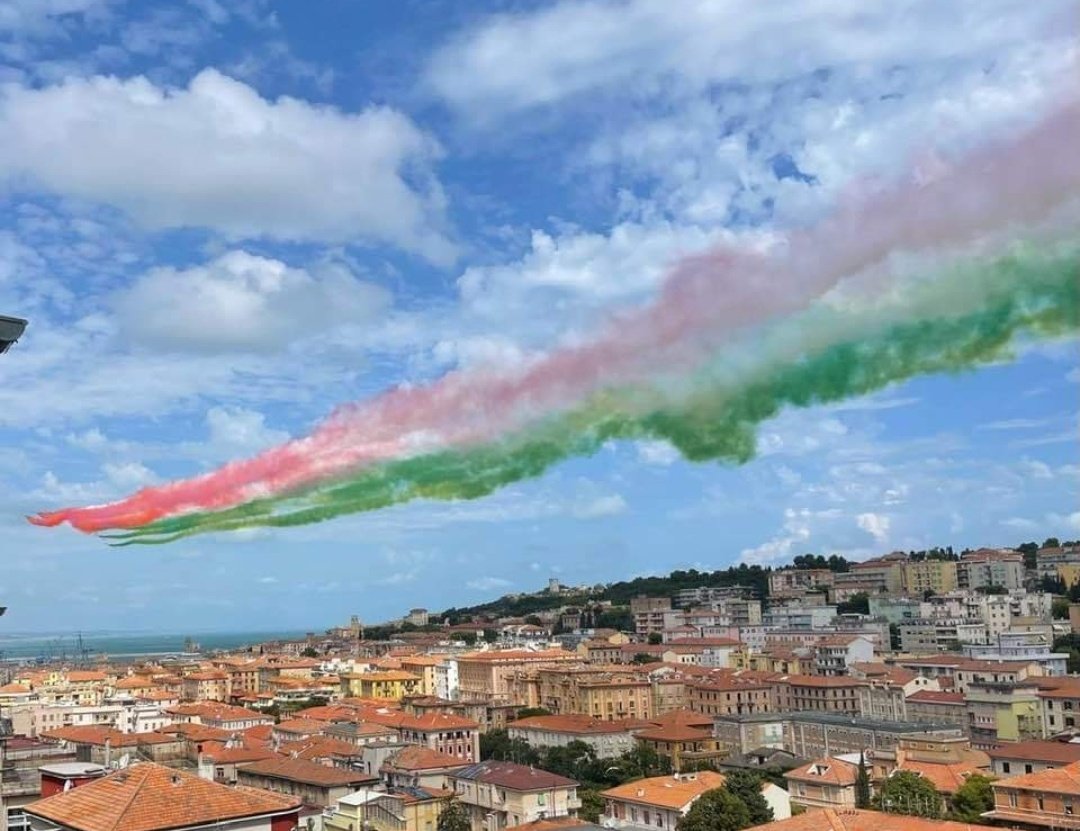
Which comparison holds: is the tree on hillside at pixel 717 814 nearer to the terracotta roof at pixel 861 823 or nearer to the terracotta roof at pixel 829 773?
the terracotta roof at pixel 861 823

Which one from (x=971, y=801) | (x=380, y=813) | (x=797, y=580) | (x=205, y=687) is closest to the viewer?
(x=380, y=813)

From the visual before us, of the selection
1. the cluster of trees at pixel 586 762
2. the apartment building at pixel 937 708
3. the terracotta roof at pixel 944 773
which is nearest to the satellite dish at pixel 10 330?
the terracotta roof at pixel 944 773

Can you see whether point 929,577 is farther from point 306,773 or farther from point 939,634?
point 306,773

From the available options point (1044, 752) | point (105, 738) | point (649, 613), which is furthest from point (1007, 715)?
point (649, 613)

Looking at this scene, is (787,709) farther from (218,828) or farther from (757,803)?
(218,828)

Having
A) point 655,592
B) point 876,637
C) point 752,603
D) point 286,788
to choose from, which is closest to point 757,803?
point 286,788

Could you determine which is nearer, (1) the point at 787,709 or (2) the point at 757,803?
(2) the point at 757,803

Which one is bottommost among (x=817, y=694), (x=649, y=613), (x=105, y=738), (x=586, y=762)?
(x=586, y=762)
